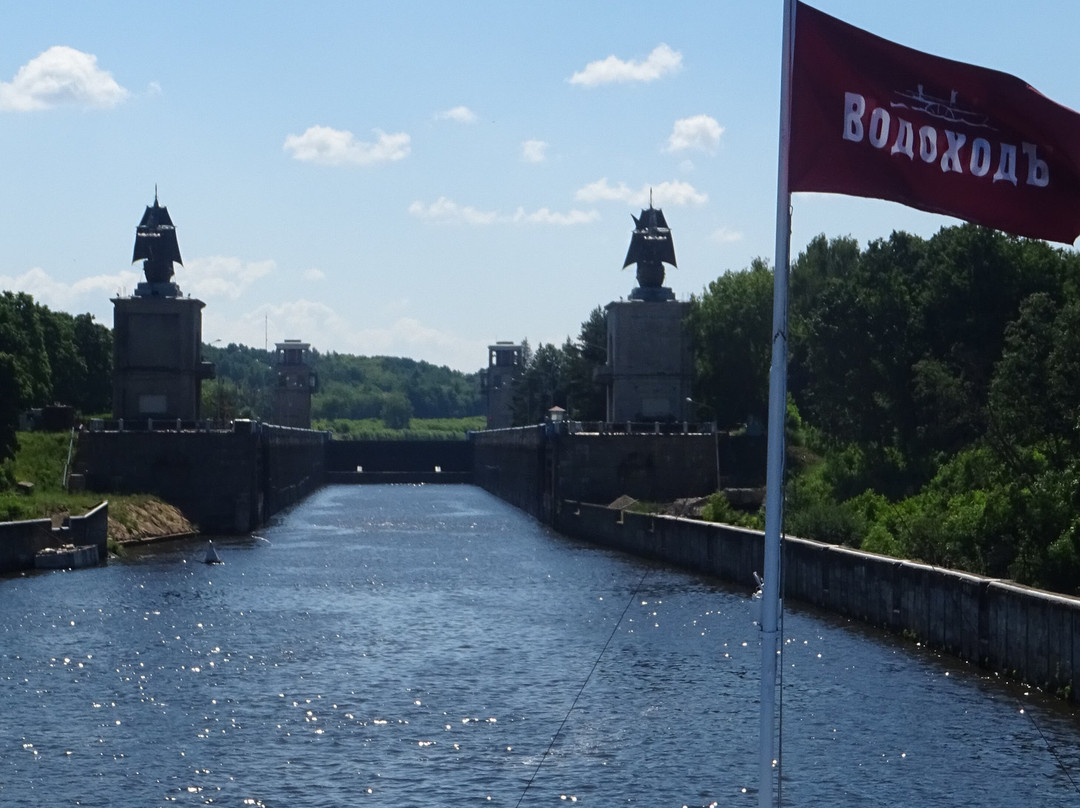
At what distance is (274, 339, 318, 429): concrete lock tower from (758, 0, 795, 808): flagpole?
171977mm

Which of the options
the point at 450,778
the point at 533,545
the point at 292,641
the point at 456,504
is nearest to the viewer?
the point at 450,778

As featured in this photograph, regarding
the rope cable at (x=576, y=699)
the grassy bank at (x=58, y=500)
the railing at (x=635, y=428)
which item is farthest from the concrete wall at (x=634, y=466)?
the rope cable at (x=576, y=699)

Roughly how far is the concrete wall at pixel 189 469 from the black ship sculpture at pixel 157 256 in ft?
54.0

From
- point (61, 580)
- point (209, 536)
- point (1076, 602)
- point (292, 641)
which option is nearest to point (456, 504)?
point (209, 536)

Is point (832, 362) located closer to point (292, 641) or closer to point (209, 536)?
point (209, 536)

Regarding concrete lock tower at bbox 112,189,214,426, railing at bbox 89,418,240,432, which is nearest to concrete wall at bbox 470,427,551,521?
railing at bbox 89,418,240,432

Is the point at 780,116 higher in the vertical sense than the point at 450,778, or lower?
higher

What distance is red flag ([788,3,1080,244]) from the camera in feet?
A: 39.1

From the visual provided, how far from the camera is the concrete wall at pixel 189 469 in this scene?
7800cm

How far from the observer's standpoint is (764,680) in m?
11.9

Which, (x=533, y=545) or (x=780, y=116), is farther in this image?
(x=533, y=545)

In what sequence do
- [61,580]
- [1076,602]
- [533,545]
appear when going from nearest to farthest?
[1076,602], [61,580], [533,545]

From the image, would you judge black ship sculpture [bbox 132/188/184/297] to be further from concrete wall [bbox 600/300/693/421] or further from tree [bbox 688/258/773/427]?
tree [bbox 688/258/773/427]

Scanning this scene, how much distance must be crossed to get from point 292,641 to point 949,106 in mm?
31113
